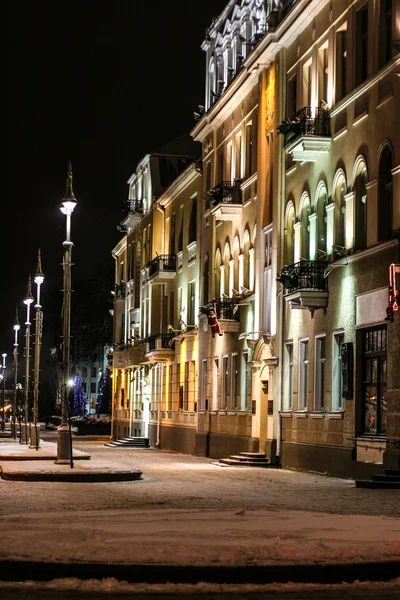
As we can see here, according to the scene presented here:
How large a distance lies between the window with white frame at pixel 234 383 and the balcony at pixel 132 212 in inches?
935

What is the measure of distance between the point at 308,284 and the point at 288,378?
484 centimetres

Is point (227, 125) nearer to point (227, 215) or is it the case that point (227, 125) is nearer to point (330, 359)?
point (227, 215)

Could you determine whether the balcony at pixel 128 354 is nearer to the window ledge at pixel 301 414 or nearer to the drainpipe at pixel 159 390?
the drainpipe at pixel 159 390

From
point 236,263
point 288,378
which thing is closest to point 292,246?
point 288,378

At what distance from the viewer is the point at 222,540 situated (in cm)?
1215

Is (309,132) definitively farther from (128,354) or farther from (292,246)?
(128,354)

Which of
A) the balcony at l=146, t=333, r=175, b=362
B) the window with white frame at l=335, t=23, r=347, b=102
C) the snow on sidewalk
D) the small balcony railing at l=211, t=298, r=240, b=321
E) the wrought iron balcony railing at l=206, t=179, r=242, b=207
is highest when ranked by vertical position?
the window with white frame at l=335, t=23, r=347, b=102

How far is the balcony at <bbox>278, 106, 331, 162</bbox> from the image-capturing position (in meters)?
31.7

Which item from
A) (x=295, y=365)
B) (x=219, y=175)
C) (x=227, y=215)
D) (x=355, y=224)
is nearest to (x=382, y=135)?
(x=355, y=224)

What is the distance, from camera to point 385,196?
27734mm

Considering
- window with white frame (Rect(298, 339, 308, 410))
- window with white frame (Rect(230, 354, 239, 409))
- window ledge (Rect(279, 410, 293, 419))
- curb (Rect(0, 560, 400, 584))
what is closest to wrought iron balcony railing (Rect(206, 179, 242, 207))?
window with white frame (Rect(230, 354, 239, 409))

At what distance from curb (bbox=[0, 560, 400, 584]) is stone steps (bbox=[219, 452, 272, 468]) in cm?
2523

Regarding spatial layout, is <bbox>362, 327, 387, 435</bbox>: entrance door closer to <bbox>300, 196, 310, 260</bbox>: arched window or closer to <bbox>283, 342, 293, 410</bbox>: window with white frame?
<bbox>300, 196, 310, 260</bbox>: arched window

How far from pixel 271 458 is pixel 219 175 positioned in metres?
13.8
